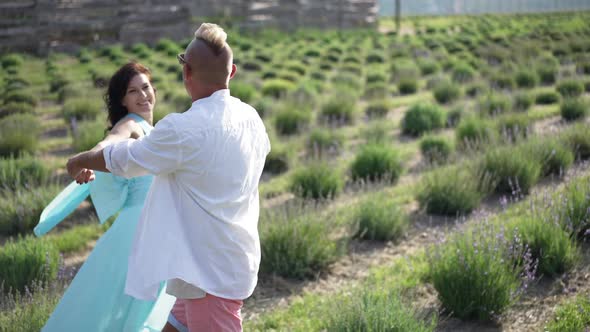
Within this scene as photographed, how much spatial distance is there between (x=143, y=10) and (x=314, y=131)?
1433 centimetres

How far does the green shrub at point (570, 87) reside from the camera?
11.3 meters

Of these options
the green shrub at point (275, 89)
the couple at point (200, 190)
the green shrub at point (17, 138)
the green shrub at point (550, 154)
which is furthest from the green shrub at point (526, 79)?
the couple at point (200, 190)

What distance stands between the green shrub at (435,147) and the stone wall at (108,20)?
13933 millimetres

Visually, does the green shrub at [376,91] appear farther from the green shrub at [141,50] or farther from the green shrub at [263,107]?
the green shrub at [141,50]

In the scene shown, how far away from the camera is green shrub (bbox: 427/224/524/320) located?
387cm

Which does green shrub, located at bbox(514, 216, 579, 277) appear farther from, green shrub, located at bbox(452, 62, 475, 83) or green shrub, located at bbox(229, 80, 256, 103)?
green shrub, located at bbox(452, 62, 475, 83)

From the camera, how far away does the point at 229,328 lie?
8.41 feet

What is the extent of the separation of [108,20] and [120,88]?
1800 centimetres

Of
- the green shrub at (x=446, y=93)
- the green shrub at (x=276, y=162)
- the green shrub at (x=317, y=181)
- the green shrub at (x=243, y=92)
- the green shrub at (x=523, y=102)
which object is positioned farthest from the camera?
the green shrub at (x=446, y=93)

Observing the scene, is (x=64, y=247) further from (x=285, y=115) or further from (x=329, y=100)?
(x=329, y=100)

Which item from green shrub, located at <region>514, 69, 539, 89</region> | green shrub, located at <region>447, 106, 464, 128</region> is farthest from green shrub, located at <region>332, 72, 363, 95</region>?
green shrub, located at <region>514, 69, 539, 89</region>

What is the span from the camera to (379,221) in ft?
17.8

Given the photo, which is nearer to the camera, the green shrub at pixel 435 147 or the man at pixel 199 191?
the man at pixel 199 191

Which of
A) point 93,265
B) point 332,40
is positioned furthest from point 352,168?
point 332,40
